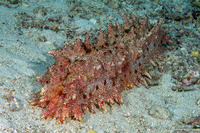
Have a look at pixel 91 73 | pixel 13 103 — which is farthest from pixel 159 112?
pixel 13 103

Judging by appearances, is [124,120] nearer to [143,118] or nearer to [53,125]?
[143,118]

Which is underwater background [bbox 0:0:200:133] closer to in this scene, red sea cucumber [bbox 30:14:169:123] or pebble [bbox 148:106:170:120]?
pebble [bbox 148:106:170:120]

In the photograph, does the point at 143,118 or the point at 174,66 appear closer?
the point at 143,118

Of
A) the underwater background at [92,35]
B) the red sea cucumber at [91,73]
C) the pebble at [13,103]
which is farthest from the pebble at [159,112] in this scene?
the pebble at [13,103]

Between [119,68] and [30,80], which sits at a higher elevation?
[119,68]

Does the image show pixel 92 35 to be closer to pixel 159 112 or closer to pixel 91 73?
pixel 91 73

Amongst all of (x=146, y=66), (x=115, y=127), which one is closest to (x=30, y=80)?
(x=115, y=127)

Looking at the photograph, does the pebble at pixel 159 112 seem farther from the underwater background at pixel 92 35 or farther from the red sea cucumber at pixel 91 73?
the red sea cucumber at pixel 91 73
